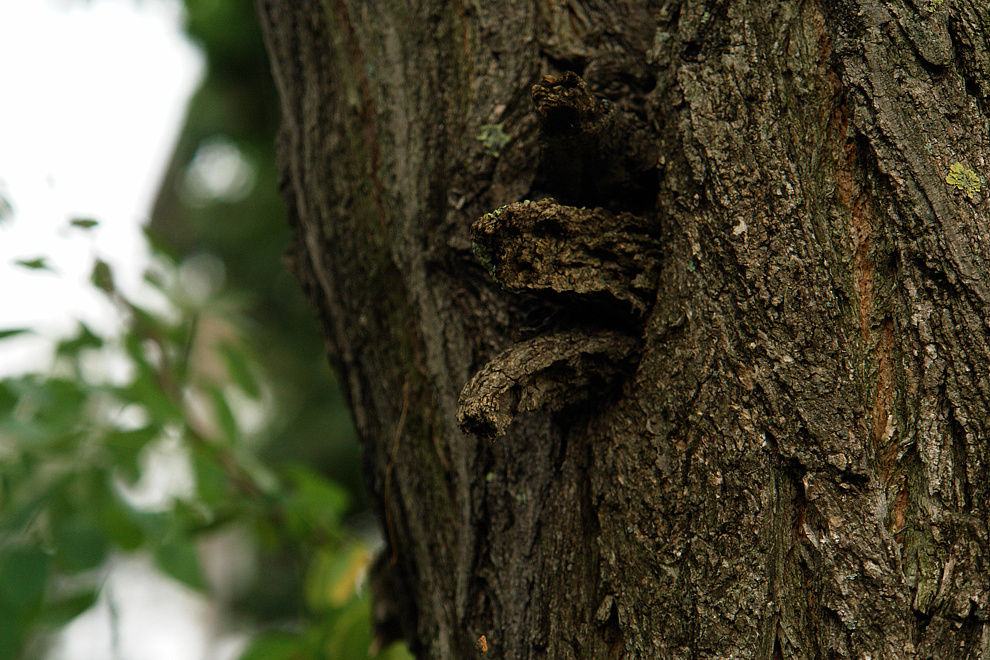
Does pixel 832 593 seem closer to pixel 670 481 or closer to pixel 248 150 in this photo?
pixel 670 481

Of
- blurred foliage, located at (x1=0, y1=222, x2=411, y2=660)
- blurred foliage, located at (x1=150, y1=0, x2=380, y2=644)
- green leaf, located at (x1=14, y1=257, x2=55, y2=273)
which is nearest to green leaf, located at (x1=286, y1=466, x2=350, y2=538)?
blurred foliage, located at (x1=0, y1=222, x2=411, y2=660)

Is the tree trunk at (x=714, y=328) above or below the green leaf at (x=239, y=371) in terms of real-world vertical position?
above

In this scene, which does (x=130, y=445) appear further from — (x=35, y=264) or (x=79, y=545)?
(x=35, y=264)

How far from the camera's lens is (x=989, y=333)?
0.87m

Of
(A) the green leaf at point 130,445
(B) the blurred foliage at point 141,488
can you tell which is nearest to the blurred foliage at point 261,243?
(B) the blurred foliage at point 141,488

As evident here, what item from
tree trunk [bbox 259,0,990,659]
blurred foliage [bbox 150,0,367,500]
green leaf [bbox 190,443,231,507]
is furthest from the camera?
blurred foliage [bbox 150,0,367,500]

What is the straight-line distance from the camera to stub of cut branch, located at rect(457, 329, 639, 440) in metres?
0.88

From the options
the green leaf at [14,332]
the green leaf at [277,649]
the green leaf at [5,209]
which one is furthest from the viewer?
the green leaf at [277,649]

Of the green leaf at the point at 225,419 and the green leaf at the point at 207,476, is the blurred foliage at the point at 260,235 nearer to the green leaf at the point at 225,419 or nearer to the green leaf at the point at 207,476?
the green leaf at the point at 225,419

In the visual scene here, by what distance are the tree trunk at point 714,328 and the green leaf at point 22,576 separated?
1086 mm

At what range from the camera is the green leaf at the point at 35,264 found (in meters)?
1.55

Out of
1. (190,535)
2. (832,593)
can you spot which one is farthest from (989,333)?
(190,535)

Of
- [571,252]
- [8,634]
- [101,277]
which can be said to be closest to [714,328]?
[571,252]

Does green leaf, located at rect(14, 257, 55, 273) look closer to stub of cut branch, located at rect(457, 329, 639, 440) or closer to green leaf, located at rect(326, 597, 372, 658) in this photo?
green leaf, located at rect(326, 597, 372, 658)
